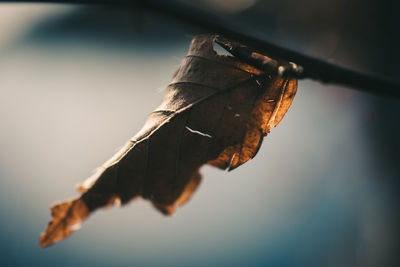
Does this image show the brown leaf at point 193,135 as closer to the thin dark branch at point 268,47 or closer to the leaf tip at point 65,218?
the leaf tip at point 65,218

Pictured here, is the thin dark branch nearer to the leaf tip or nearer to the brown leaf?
the brown leaf

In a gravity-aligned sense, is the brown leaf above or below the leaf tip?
above

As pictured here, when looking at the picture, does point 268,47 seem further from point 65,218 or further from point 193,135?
point 65,218

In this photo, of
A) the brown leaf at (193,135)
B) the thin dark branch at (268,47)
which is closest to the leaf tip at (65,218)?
the brown leaf at (193,135)

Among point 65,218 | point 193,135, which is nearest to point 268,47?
point 193,135

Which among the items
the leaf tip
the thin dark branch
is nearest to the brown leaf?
the leaf tip

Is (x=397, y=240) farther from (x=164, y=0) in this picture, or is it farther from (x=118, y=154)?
(x=164, y=0)

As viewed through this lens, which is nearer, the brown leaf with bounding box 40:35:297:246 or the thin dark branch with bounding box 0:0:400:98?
the thin dark branch with bounding box 0:0:400:98
